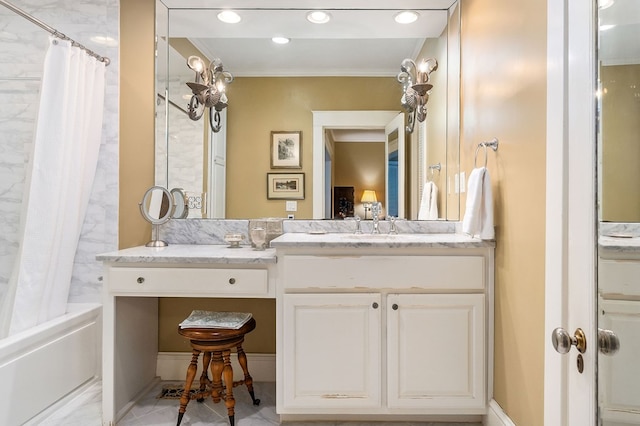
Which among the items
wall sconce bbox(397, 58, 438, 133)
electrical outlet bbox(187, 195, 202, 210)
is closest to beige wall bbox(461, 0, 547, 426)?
wall sconce bbox(397, 58, 438, 133)

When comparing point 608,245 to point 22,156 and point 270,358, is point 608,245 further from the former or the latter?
point 22,156

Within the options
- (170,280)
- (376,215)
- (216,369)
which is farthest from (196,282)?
(376,215)

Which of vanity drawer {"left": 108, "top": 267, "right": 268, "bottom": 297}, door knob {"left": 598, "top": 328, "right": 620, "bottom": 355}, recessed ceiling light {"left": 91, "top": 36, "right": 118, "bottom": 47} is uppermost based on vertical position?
recessed ceiling light {"left": 91, "top": 36, "right": 118, "bottom": 47}

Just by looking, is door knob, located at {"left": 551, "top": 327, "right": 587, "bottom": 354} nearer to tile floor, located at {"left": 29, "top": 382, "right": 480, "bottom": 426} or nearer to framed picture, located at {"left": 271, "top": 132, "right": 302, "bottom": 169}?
tile floor, located at {"left": 29, "top": 382, "right": 480, "bottom": 426}

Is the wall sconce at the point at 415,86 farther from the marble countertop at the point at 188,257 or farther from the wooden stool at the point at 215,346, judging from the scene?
the wooden stool at the point at 215,346

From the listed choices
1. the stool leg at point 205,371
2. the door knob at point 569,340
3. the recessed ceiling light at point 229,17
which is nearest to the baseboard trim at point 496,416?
the door knob at point 569,340

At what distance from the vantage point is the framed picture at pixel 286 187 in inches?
94.9

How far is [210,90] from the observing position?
239 cm

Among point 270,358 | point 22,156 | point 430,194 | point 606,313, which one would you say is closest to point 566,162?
point 606,313

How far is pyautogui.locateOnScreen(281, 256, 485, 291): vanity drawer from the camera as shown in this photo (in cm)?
177

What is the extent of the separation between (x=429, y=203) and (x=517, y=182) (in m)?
0.83

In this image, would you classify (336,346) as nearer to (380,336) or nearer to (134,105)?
(380,336)

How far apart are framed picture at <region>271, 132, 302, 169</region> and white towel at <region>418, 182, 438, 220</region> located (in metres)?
0.82

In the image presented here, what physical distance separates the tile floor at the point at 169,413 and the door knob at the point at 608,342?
134 centimetres
